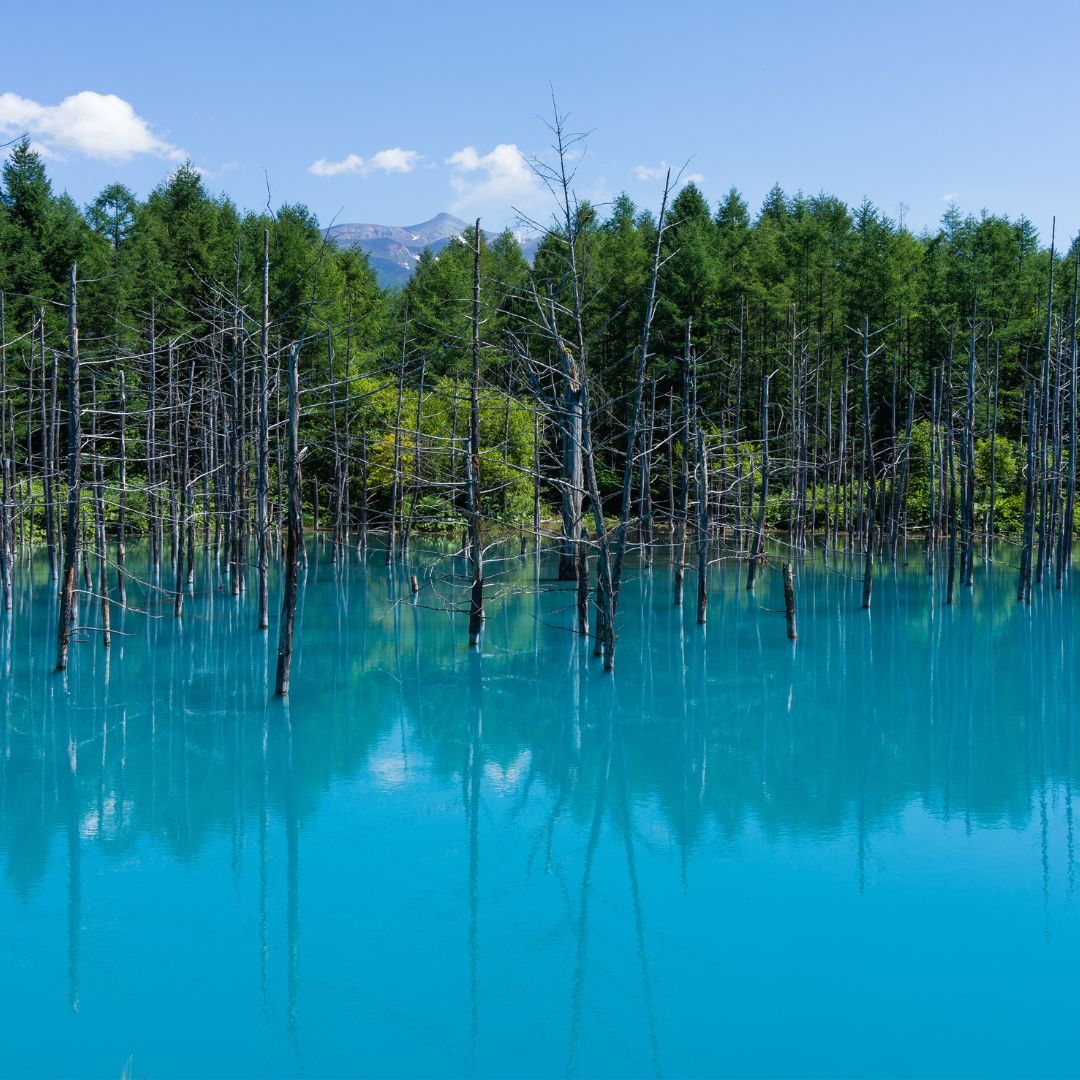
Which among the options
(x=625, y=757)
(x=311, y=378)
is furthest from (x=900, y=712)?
(x=311, y=378)

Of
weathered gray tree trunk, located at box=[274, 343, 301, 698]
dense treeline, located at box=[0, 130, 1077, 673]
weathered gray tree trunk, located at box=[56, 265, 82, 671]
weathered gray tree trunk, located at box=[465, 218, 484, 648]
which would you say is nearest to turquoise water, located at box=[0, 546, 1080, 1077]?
weathered gray tree trunk, located at box=[274, 343, 301, 698]

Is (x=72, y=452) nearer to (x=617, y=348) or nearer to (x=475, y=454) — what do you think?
(x=475, y=454)

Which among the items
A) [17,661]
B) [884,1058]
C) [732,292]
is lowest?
[884,1058]

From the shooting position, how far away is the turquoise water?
6.19 meters

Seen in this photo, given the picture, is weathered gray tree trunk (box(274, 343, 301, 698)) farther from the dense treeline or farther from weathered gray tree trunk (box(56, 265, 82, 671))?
the dense treeline

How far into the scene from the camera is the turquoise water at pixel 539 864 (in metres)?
6.19

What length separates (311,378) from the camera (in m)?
36.0

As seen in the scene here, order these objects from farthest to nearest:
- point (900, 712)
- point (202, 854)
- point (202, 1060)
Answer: point (900, 712) < point (202, 854) < point (202, 1060)

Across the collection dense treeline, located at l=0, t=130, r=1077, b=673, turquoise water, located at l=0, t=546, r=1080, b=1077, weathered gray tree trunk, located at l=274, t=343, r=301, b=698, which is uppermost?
dense treeline, located at l=0, t=130, r=1077, b=673

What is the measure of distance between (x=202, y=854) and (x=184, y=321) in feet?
100

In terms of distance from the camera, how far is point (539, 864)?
29.2ft

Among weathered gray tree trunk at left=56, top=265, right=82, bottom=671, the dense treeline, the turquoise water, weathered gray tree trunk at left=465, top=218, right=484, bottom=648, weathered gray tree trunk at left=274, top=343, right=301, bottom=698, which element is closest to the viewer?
the turquoise water

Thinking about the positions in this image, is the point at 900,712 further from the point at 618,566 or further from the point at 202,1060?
the point at 202,1060

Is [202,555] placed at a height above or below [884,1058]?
above
